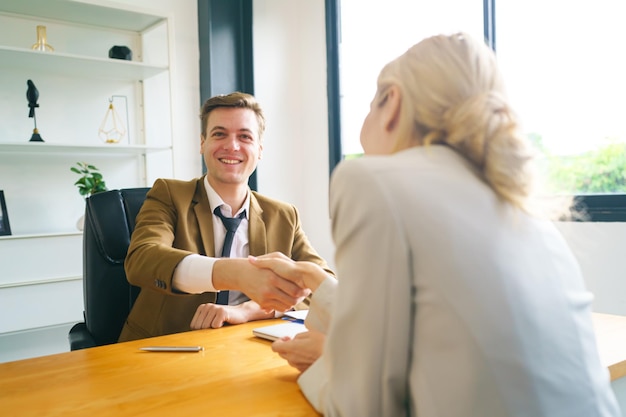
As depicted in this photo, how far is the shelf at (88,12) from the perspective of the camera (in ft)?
10.4

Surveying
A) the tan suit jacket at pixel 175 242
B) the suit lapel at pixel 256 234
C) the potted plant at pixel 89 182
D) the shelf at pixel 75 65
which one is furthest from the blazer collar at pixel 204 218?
the shelf at pixel 75 65

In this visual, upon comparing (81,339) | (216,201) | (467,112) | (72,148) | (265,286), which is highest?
(72,148)

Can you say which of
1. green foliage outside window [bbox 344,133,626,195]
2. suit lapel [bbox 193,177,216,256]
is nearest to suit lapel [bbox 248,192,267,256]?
suit lapel [bbox 193,177,216,256]

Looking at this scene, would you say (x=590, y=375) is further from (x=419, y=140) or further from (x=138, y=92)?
(x=138, y=92)

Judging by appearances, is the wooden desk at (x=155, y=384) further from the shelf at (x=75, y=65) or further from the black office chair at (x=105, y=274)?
the shelf at (x=75, y=65)

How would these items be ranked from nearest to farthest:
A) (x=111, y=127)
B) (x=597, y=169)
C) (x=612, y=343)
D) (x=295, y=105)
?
(x=612, y=343) → (x=597, y=169) → (x=111, y=127) → (x=295, y=105)

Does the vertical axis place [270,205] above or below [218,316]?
above

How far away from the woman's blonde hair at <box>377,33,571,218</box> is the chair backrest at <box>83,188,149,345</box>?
1.35 m

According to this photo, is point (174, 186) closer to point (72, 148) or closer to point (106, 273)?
point (106, 273)

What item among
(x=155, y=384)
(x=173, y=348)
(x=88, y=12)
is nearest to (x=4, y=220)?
(x=88, y=12)

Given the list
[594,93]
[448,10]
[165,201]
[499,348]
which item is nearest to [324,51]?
[448,10]

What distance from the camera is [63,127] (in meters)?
3.46

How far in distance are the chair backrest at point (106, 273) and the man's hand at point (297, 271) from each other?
28.9 inches

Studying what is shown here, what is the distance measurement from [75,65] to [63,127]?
41 cm
